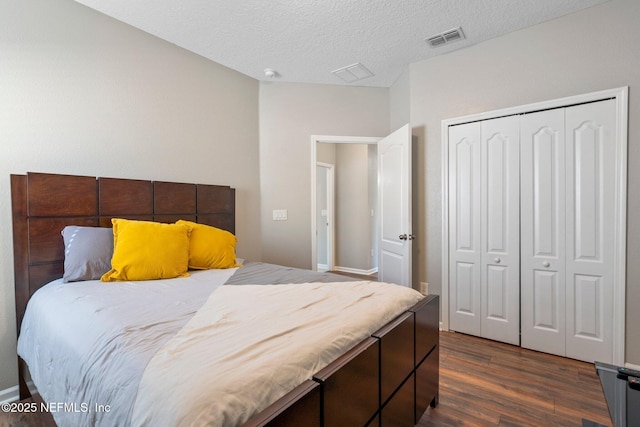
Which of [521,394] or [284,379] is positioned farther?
[521,394]

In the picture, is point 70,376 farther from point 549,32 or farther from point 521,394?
point 549,32

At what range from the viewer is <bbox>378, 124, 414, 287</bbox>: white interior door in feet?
9.72

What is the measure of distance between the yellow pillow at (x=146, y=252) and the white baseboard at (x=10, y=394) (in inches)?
35.5

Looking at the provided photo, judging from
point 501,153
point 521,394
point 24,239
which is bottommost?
point 521,394

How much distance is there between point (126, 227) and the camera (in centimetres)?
202

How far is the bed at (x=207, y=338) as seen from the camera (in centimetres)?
81

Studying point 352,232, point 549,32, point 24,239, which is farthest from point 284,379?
point 352,232

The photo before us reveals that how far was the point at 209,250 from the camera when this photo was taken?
7.66ft

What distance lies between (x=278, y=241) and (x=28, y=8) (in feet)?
8.85

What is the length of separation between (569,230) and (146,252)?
10.1ft

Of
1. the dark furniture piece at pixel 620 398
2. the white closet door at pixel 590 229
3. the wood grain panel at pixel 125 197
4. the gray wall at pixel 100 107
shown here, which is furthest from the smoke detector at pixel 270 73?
the dark furniture piece at pixel 620 398

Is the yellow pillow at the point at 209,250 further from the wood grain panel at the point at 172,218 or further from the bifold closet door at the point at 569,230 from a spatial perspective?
the bifold closet door at the point at 569,230

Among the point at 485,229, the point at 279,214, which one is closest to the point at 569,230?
the point at 485,229

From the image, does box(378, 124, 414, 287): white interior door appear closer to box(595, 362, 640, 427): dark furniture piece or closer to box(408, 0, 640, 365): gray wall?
box(408, 0, 640, 365): gray wall
